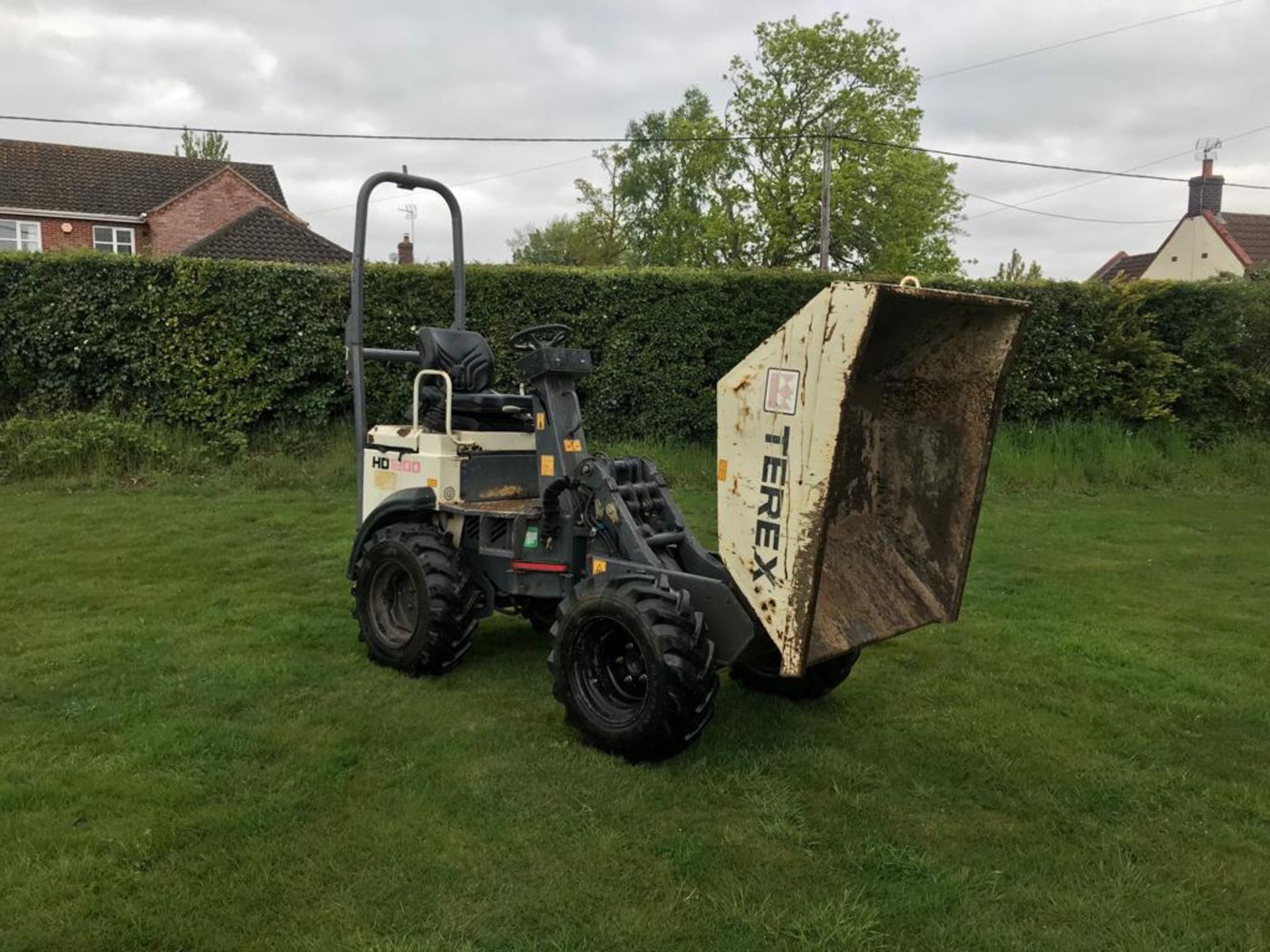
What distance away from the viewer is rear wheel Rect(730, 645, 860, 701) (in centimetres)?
460

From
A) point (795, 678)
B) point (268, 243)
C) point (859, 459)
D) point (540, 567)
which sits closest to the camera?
point (859, 459)

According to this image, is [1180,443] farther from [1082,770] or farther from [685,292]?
[1082,770]

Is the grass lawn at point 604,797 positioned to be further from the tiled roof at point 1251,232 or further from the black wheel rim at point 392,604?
the tiled roof at point 1251,232

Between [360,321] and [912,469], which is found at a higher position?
[360,321]

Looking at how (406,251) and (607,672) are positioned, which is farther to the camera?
(406,251)

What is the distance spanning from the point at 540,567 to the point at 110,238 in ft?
94.5

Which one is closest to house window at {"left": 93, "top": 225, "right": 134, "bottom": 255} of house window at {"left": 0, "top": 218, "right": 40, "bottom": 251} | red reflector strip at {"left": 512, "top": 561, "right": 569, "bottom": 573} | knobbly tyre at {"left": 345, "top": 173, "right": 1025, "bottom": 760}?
house window at {"left": 0, "top": 218, "right": 40, "bottom": 251}

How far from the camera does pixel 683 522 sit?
16.0ft

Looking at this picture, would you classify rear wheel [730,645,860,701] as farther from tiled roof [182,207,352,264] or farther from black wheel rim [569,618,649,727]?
tiled roof [182,207,352,264]

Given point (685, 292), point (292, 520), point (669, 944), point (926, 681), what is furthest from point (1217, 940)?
point (685, 292)

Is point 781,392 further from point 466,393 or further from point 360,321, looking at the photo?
point 360,321

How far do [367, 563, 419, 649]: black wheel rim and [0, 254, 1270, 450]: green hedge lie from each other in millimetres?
6853

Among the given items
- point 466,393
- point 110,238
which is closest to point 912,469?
point 466,393

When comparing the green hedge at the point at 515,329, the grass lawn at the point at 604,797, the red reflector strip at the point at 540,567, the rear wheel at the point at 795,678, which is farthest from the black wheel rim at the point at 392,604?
the green hedge at the point at 515,329
